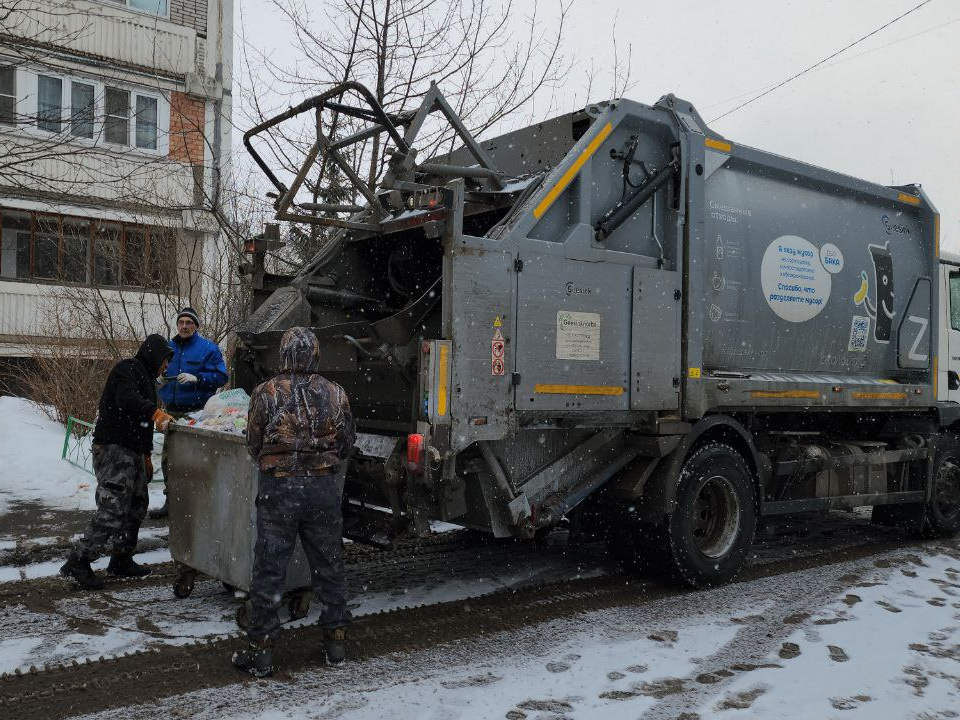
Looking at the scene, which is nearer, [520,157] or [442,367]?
[442,367]

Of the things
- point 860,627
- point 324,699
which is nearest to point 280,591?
point 324,699

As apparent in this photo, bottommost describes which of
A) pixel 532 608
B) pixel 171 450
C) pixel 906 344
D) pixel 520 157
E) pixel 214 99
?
pixel 532 608

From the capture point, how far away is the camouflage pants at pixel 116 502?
16.6ft

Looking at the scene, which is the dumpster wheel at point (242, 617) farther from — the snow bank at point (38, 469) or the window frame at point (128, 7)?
the window frame at point (128, 7)

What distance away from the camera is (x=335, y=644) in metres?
3.90

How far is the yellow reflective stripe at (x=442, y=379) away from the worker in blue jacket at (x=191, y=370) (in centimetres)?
284

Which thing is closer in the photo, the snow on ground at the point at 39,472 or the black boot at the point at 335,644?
the black boot at the point at 335,644

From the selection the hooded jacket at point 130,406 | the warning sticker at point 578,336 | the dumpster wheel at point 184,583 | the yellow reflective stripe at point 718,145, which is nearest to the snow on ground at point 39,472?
the hooded jacket at point 130,406

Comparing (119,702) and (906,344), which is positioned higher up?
(906,344)

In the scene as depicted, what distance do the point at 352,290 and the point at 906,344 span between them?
480 cm

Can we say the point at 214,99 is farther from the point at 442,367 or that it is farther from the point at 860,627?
the point at 860,627

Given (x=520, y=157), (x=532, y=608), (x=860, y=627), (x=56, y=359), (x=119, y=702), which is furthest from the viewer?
(x=56, y=359)

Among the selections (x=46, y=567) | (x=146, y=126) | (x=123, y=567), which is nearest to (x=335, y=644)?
(x=123, y=567)

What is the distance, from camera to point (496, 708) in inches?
135
